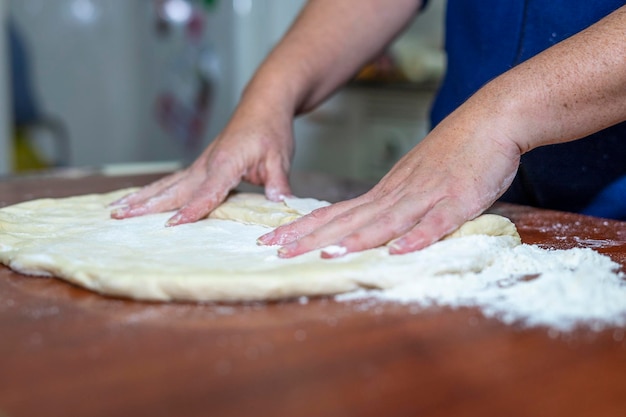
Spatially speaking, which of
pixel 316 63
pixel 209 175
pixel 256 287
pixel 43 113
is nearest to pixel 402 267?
pixel 256 287

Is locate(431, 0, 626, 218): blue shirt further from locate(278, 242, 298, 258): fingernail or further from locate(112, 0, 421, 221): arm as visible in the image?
locate(278, 242, 298, 258): fingernail

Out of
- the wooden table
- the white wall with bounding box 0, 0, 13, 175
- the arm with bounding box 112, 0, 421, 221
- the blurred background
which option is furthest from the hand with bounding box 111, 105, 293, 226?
the white wall with bounding box 0, 0, 13, 175

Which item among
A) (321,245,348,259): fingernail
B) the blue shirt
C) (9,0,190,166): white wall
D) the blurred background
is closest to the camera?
(321,245,348,259): fingernail

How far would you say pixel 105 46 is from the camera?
4.45 metres

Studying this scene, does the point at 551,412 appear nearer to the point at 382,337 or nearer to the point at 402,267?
the point at 382,337

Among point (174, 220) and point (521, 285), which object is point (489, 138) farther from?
point (174, 220)

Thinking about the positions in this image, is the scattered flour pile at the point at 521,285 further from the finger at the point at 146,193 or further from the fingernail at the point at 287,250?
the finger at the point at 146,193

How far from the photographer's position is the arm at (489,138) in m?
0.83

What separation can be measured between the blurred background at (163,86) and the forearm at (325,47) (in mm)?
717

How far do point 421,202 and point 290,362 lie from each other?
0.34 meters

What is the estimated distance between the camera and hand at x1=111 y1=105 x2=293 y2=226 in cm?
107

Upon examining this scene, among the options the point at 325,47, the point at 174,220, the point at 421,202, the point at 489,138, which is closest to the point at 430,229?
the point at 421,202

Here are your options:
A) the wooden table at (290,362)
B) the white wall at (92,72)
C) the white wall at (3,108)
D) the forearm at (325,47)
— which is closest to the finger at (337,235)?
the wooden table at (290,362)

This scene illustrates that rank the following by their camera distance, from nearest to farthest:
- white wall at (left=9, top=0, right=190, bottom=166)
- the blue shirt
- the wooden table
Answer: the wooden table < the blue shirt < white wall at (left=9, top=0, right=190, bottom=166)
